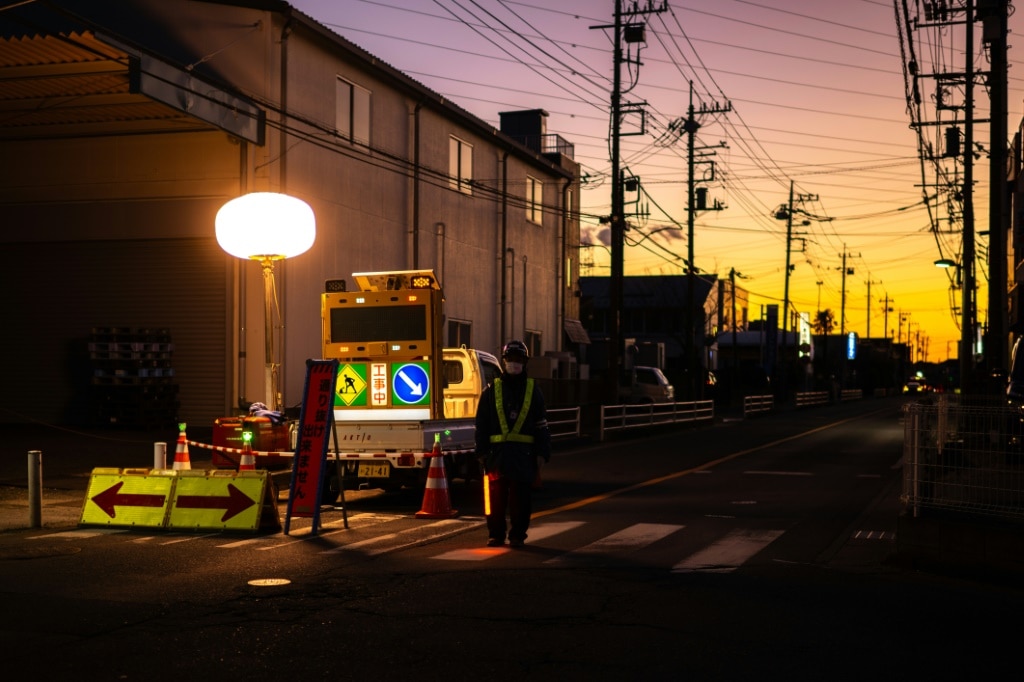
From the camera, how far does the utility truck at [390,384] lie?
1499 cm

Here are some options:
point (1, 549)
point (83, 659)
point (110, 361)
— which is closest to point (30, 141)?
point (110, 361)

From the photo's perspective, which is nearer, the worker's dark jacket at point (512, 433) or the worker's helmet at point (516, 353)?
the worker's dark jacket at point (512, 433)

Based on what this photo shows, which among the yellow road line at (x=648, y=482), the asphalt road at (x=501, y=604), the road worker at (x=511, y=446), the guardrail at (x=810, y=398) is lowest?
the guardrail at (x=810, y=398)

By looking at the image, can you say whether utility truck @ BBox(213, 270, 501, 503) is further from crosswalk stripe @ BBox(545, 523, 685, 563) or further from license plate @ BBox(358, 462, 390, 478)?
crosswalk stripe @ BBox(545, 523, 685, 563)

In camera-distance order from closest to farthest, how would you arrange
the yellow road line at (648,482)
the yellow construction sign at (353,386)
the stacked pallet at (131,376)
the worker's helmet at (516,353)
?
the worker's helmet at (516,353) < the yellow road line at (648,482) < the yellow construction sign at (353,386) < the stacked pallet at (131,376)

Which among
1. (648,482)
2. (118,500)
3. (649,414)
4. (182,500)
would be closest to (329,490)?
(182,500)

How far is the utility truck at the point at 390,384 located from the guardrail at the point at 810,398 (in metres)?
52.5

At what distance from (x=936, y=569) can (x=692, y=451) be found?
1739 centimetres

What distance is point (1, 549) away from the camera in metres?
10.6

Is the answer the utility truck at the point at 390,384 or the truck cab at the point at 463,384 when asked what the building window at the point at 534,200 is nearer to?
the truck cab at the point at 463,384

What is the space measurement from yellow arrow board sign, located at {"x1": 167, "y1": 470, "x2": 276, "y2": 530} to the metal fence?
21.1ft

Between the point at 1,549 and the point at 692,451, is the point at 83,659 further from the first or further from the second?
the point at 692,451

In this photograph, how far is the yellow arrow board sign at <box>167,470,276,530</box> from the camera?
38.8 ft

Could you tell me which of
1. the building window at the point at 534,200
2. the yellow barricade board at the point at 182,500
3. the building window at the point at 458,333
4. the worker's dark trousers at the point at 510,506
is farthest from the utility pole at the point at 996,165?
the building window at the point at 534,200
